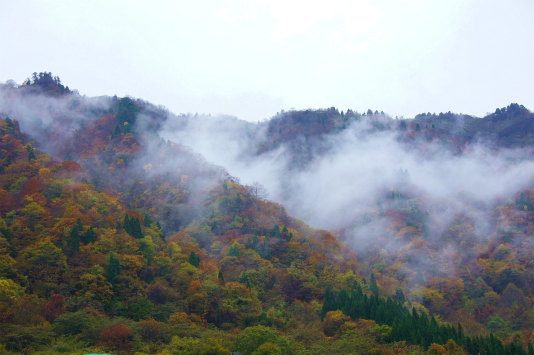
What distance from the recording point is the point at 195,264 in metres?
71.6

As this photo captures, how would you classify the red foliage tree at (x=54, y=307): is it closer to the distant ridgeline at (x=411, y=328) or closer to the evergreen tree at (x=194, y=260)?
the evergreen tree at (x=194, y=260)

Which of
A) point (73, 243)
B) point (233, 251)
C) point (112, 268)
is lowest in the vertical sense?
point (112, 268)

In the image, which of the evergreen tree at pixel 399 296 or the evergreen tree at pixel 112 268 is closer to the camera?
the evergreen tree at pixel 112 268

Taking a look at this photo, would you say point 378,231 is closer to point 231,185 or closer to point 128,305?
point 231,185

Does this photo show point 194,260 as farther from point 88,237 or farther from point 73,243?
point 73,243

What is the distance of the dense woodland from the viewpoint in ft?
163

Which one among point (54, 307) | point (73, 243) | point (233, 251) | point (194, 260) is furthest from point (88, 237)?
point (233, 251)

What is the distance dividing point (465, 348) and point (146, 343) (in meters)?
31.9

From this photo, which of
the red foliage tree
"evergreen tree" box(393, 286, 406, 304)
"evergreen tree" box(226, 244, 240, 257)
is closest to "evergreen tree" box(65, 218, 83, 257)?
the red foliage tree

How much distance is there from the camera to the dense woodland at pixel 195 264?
49.6m

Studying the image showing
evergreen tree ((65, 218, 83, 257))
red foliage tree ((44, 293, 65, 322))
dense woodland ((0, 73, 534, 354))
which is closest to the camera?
red foliage tree ((44, 293, 65, 322))

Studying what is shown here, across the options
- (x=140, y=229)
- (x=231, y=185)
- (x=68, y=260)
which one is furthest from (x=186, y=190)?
(x=68, y=260)

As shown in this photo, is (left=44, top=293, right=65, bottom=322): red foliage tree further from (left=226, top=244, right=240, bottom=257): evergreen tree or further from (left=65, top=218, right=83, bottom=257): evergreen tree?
(left=226, top=244, right=240, bottom=257): evergreen tree

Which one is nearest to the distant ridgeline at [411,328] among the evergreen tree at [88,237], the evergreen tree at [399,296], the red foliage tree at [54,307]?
the evergreen tree at [399,296]
